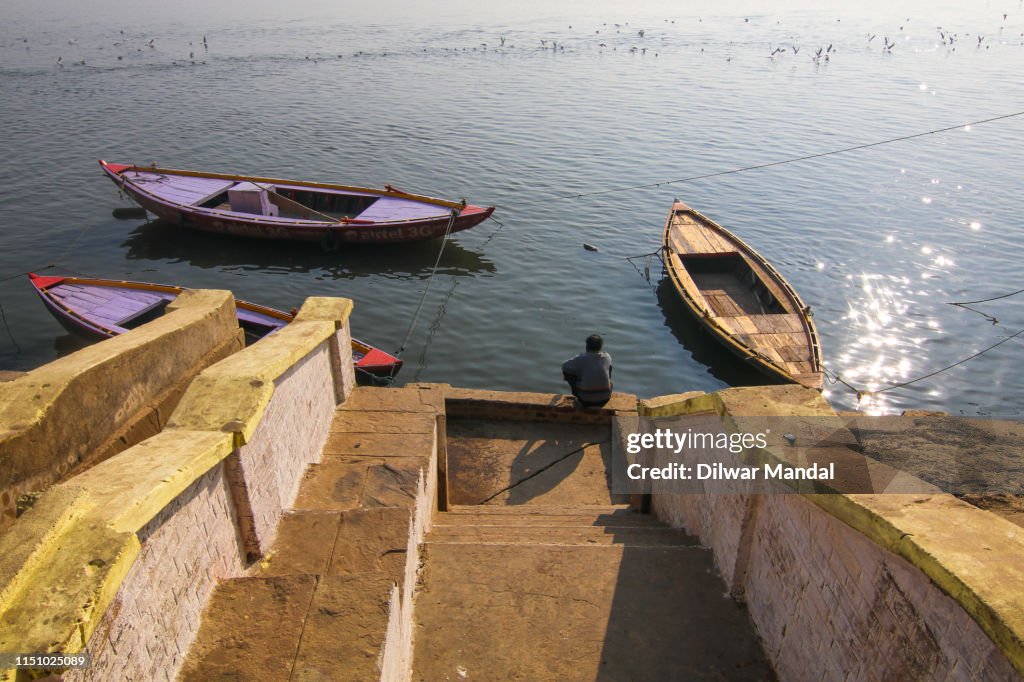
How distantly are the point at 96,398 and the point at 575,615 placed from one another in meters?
3.61

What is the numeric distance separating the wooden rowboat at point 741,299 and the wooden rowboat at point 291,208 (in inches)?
227

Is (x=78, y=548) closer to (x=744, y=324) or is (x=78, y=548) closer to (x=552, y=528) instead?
(x=552, y=528)

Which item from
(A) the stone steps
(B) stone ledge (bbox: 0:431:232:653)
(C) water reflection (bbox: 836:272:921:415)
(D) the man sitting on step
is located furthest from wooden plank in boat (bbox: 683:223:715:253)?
(B) stone ledge (bbox: 0:431:232:653)

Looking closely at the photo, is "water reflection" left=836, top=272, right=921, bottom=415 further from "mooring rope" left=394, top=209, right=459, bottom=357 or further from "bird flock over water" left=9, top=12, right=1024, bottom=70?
"bird flock over water" left=9, top=12, right=1024, bottom=70

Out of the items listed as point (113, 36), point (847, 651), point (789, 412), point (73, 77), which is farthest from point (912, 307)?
point (113, 36)

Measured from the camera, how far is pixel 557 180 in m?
26.5

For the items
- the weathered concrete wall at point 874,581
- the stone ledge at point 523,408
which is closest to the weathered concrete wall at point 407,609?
the weathered concrete wall at point 874,581

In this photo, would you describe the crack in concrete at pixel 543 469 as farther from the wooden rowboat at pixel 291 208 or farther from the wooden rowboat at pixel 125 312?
the wooden rowboat at pixel 291 208

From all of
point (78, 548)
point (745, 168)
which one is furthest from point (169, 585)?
point (745, 168)

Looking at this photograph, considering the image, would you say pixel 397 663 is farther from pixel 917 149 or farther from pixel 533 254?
pixel 917 149

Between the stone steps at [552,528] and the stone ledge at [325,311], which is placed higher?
the stone ledge at [325,311]

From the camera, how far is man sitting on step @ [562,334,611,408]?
9164 mm

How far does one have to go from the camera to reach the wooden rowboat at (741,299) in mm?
13828

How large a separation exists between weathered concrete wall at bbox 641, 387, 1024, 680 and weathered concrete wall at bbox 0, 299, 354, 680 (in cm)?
331
